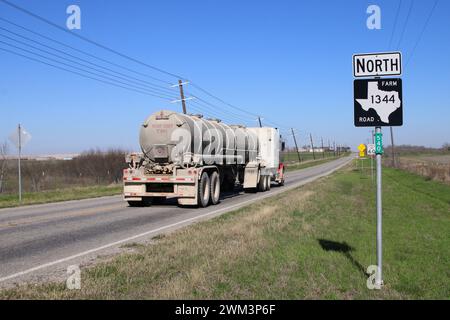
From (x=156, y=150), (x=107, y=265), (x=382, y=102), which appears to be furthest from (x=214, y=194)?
(x=382, y=102)

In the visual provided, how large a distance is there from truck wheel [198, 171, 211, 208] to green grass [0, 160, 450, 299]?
472 cm

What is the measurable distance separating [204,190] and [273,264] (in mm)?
10409

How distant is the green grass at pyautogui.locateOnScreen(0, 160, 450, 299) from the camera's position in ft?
18.1

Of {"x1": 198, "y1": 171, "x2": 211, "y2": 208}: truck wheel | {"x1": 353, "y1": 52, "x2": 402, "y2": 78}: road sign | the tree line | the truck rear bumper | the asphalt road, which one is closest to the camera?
{"x1": 353, "y1": 52, "x2": 402, "y2": 78}: road sign

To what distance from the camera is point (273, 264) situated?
691 cm

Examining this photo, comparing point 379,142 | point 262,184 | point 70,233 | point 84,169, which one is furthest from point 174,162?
→ point 84,169

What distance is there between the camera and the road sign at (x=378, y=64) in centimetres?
610

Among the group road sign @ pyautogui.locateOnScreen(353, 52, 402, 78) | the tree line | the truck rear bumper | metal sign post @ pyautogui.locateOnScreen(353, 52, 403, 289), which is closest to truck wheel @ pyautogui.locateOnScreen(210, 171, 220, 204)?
the truck rear bumper

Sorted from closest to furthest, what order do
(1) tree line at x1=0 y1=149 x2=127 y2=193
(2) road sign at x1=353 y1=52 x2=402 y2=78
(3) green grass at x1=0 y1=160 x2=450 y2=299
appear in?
1. (3) green grass at x1=0 y1=160 x2=450 y2=299
2. (2) road sign at x1=353 y1=52 x2=402 y2=78
3. (1) tree line at x1=0 y1=149 x2=127 y2=193

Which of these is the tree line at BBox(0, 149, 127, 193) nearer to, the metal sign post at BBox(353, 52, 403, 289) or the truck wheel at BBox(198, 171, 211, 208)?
the truck wheel at BBox(198, 171, 211, 208)

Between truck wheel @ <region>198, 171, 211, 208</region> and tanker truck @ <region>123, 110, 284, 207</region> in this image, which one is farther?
truck wheel @ <region>198, 171, 211, 208</region>
